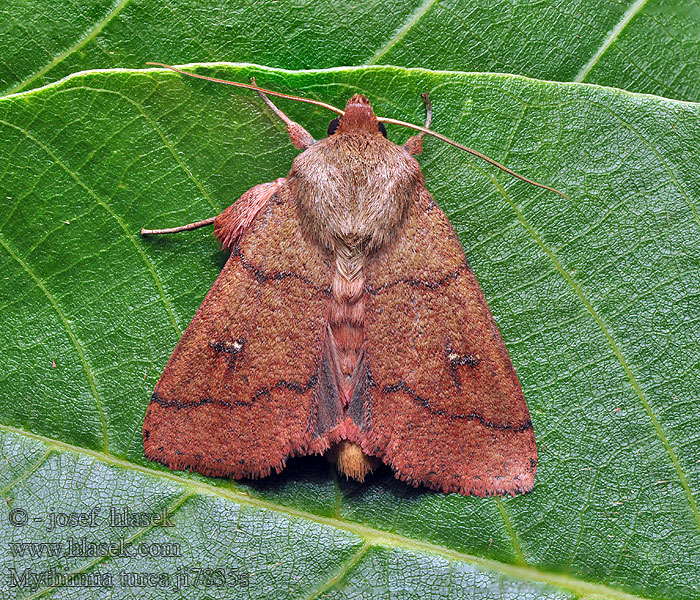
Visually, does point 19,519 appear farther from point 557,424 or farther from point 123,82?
point 557,424

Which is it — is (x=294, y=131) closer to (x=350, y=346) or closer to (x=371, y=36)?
(x=371, y=36)

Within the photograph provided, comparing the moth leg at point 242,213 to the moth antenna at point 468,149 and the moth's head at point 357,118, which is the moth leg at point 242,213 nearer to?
the moth's head at point 357,118

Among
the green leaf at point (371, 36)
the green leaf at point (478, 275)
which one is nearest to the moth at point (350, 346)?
the green leaf at point (478, 275)

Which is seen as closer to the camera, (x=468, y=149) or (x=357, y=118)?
(x=357, y=118)

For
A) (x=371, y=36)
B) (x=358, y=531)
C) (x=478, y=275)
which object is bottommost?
(x=358, y=531)

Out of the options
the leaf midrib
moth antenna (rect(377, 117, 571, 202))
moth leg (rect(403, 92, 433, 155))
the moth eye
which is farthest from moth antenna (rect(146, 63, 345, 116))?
the leaf midrib

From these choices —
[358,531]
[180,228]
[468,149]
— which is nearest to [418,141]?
[468,149]

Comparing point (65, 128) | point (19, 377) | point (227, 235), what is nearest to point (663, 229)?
point (227, 235)
